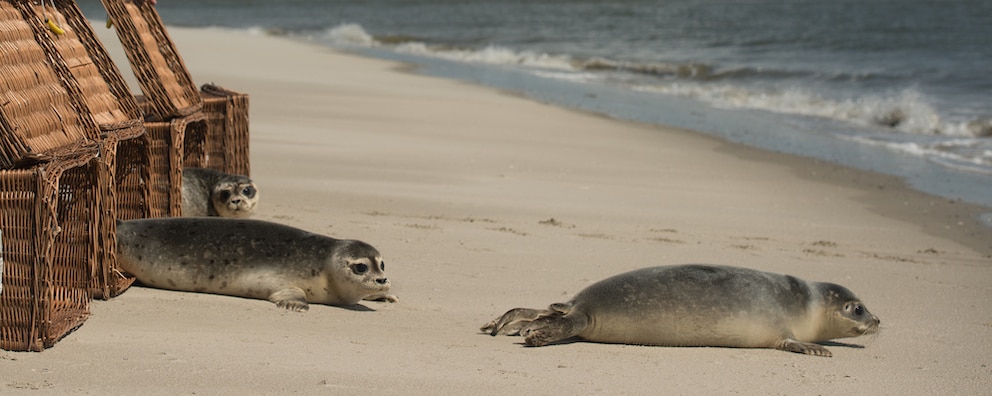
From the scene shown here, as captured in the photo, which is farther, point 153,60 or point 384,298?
point 153,60

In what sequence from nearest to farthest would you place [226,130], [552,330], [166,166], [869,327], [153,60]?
[552,330] < [869,327] < [166,166] < [153,60] < [226,130]

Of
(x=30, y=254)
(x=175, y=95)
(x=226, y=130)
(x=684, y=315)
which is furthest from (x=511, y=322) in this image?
(x=226, y=130)

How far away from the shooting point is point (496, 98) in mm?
16000

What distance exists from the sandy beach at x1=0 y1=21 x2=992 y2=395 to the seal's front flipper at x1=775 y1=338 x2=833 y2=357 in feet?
0.26

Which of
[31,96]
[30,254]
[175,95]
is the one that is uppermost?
[31,96]

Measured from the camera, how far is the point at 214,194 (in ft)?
21.0

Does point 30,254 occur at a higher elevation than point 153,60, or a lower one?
lower

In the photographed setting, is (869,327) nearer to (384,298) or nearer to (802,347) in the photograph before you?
(802,347)

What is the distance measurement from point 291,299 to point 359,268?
0.31 m

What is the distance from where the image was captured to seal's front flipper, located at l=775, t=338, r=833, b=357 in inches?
188

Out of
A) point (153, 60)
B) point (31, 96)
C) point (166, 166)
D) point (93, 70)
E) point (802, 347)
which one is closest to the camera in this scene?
point (31, 96)

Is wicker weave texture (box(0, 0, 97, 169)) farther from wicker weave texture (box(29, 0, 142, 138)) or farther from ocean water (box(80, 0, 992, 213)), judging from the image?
ocean water (box(80, 0, 992, 213))

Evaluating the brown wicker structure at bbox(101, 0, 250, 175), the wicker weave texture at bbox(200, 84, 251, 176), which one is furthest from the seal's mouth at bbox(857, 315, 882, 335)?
the wicker weave texture at bbox(200, 84, 251, 176)

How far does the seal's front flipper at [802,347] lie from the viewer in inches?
188
